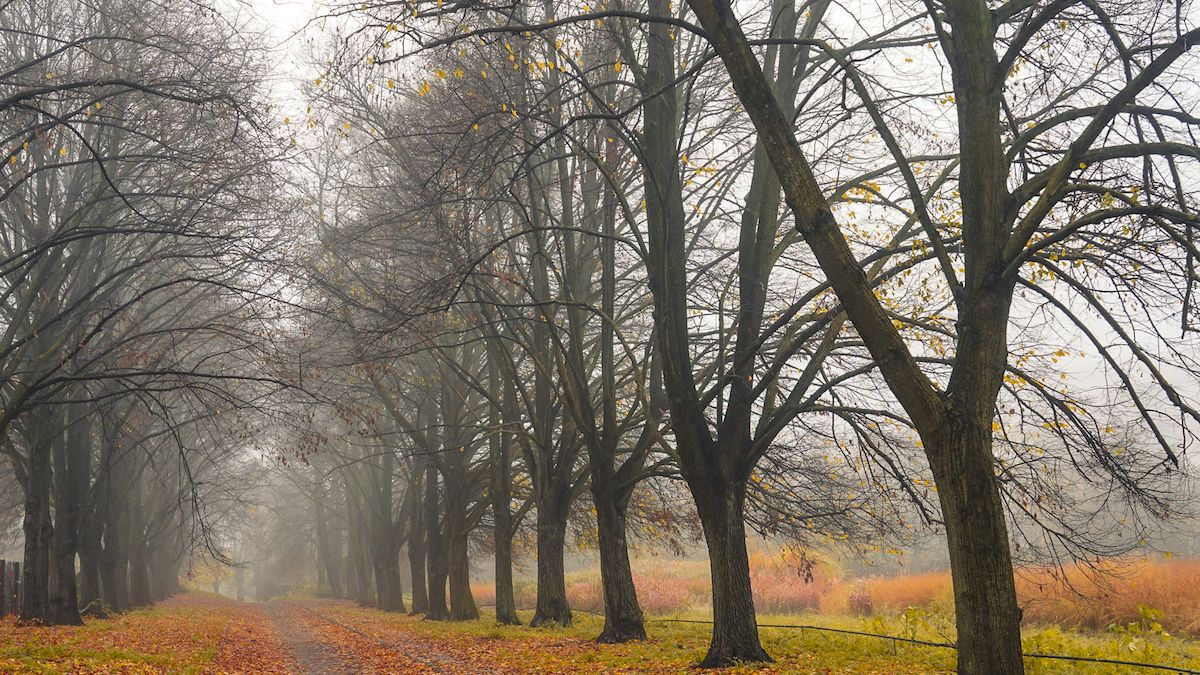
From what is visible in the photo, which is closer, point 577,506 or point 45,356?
Answer: point 45,356

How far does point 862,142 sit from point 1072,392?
545 centimetres

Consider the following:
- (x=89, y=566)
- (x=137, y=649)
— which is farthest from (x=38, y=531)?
(x=89, y=566)

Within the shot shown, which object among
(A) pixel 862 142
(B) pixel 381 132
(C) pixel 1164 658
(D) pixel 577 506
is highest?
(B) pixel 381 132

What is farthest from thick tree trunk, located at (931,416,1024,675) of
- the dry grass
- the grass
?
the grass

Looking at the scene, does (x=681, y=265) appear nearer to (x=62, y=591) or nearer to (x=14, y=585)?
(x=62, y=591)

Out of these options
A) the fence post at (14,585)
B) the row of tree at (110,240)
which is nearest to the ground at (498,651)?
the row of tree at (110,240)

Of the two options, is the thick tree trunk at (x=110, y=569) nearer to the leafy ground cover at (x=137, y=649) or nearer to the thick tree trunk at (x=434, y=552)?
the leafy ground cover at (x=137, y=649)

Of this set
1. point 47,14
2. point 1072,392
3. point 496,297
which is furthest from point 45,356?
point 1072,392

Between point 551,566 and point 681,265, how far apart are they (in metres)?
8.29

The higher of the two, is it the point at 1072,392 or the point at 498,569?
the point at 1072,392

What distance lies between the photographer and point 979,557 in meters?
6.39

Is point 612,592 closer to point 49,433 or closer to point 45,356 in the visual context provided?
point 45,356

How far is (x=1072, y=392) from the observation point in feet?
35.4

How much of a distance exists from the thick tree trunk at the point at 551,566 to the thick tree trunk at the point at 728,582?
6.91 meters
